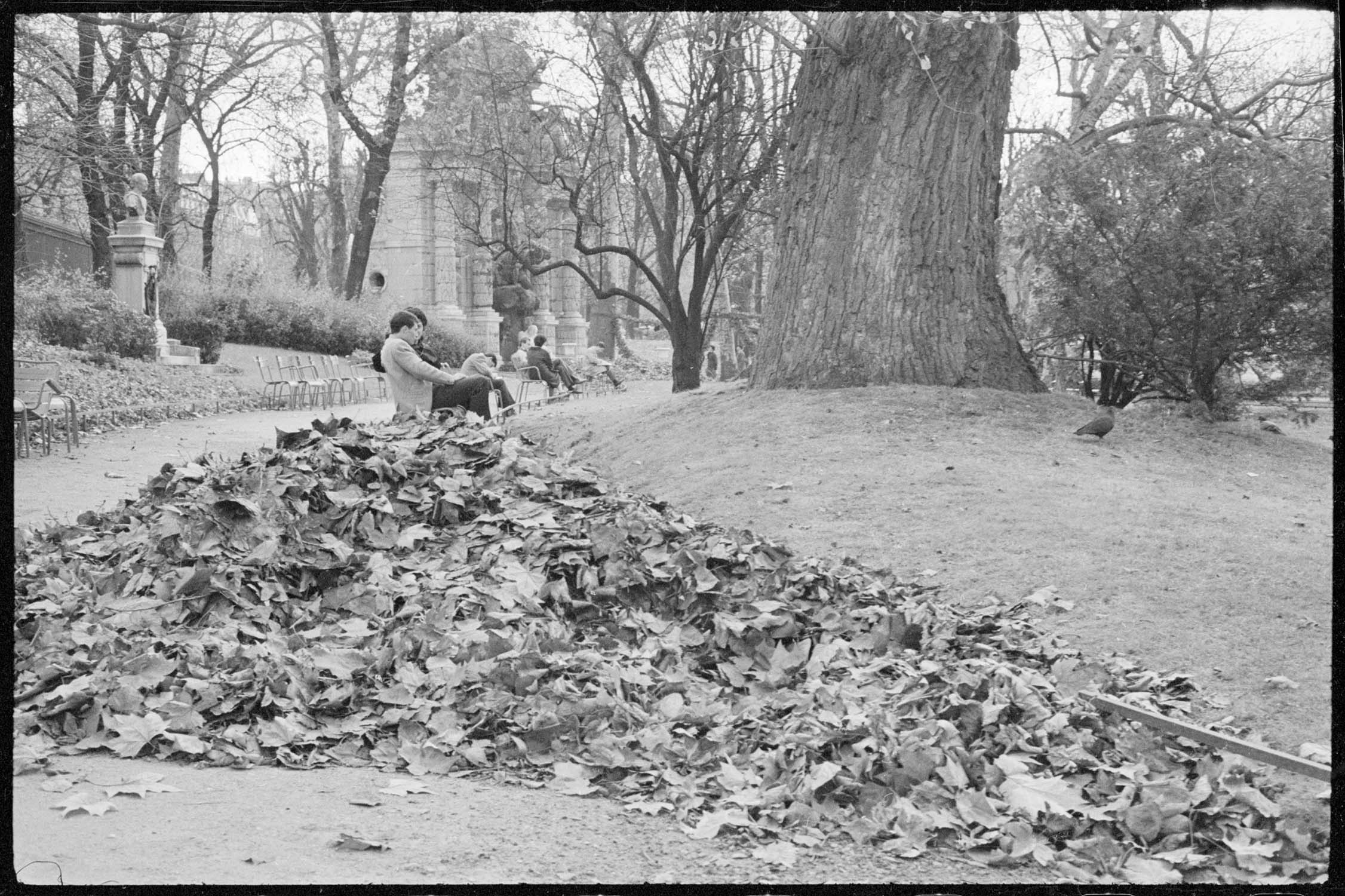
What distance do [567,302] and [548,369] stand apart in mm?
21289

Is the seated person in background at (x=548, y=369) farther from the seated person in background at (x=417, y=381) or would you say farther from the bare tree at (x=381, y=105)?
the seated person in background at (x=417, y=381)

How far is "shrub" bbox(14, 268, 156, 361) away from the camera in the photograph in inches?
731

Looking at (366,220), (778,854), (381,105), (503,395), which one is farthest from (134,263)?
(778,854)

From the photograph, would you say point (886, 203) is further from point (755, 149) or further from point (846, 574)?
point (755, 149)

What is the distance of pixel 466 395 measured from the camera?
10844 millimetres

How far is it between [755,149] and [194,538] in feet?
47.7

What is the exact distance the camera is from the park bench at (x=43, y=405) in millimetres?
10781

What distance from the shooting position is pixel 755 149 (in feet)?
62.3

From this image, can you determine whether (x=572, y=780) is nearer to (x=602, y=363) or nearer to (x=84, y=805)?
(x=84, y=805)

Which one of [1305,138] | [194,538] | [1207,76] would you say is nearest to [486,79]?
[1207,76]

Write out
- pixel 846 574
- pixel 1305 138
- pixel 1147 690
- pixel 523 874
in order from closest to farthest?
pixel 523 874
pixel 1147 690
pixel 846 574
pixel 1305 138

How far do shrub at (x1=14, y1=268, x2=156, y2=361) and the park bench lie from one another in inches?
239

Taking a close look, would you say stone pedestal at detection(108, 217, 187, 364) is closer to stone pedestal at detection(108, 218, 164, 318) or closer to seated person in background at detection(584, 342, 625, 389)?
stone pedestal at detection(108, 218, 164, 318)

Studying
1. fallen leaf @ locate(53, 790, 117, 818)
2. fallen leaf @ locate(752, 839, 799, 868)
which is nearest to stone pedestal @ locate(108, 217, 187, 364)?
fallen leaf @ locate(53, 790, 117, 818)
